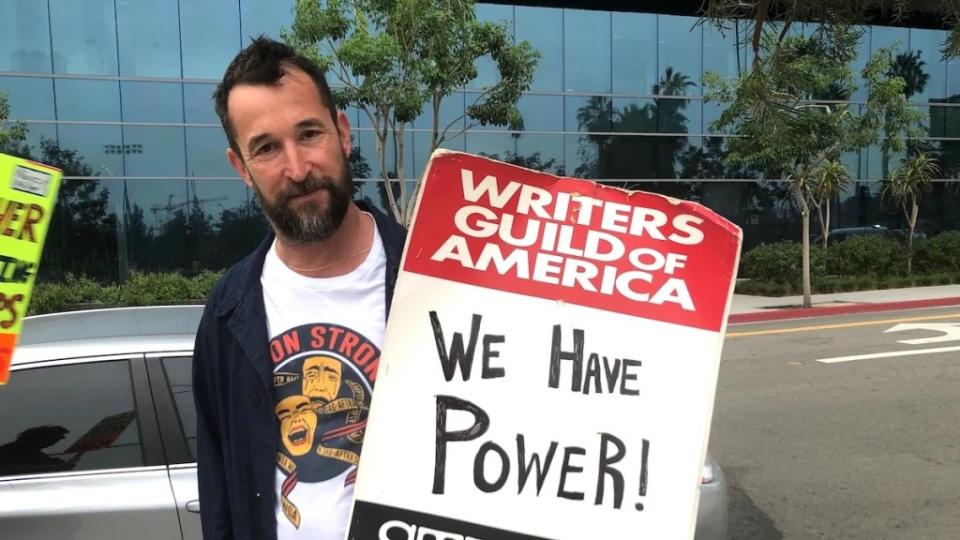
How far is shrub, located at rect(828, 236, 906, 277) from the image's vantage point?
712 inches

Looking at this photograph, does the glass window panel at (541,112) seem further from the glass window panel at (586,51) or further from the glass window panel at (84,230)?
the glass window panel at (84,230)

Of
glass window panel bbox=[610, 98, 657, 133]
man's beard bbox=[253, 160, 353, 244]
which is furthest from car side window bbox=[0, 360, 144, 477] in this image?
glass window panel bbox=[610, 98, 657, 133]

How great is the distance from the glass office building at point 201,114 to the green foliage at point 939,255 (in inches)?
215

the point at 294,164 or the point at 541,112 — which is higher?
the point at 541,112

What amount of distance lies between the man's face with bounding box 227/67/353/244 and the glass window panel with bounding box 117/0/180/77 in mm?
16716

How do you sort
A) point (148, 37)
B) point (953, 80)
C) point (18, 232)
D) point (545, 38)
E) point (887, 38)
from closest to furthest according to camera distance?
1. point (18, 232)
2. point (148, 37)
3. point (545, 38)
4. point (887, 38)
5. point (953, 80)

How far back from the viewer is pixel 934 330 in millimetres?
10852

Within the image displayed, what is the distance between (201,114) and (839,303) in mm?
14563

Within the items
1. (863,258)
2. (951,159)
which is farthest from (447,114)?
(951,159)

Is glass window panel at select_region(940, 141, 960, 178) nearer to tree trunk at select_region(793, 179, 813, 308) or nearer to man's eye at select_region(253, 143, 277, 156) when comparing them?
tree trunk at select_region(793, 179, 813, 308)

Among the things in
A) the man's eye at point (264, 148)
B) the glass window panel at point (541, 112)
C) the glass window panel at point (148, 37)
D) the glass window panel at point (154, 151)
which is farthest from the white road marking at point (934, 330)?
the glass window panel at point (148, 37)

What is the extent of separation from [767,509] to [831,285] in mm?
13869

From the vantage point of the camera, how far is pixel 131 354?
2.79m

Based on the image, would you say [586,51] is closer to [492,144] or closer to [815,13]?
[492,144]
